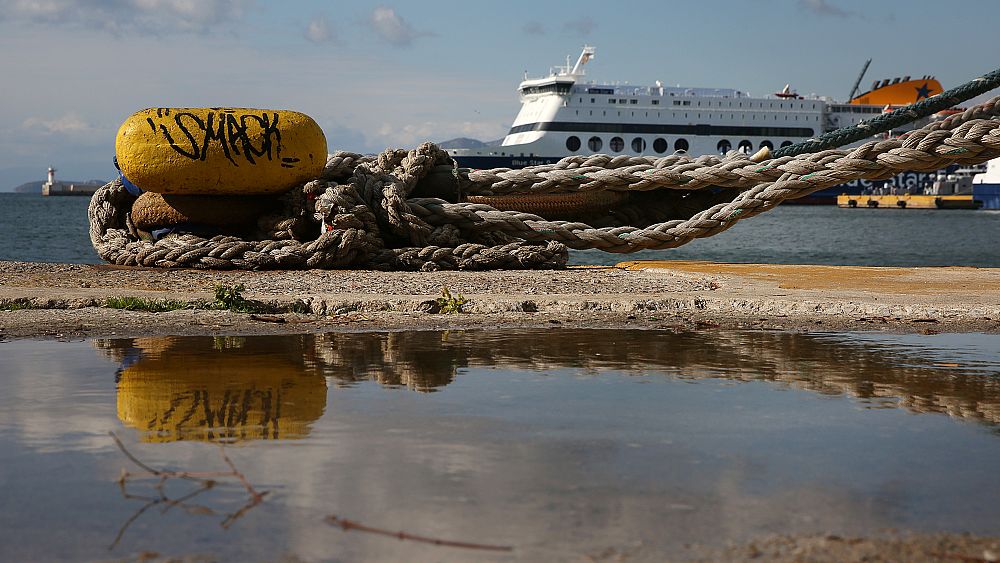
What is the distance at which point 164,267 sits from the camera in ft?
31.4

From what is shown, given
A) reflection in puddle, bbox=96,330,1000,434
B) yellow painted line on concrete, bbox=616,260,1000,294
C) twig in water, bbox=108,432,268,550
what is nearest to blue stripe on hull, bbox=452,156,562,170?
yellow painted line on concrete, bbox=616,260,1000,294

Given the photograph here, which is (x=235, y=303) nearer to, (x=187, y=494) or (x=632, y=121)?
(x=187, y=494)

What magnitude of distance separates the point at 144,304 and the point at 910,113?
8803mm

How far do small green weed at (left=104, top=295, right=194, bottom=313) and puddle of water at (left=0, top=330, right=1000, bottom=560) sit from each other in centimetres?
116

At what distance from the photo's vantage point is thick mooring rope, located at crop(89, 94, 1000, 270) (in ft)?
31.2

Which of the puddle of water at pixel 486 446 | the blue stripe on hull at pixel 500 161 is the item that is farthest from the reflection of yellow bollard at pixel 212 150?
the blue stripe on hull at pixel 500 161

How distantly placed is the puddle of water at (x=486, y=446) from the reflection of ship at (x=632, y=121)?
60.4 meters

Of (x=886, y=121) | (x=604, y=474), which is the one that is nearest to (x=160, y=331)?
(x=604, y=474)

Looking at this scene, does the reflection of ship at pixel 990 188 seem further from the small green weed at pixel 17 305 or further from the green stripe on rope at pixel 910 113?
the small green weed at pixel 17 305

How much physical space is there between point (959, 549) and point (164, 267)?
325 inches

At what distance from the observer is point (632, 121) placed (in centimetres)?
6888

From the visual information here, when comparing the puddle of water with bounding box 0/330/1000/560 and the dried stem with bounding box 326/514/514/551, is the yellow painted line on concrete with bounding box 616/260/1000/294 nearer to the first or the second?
the puddle of water with bounding box 0/330/1000/560

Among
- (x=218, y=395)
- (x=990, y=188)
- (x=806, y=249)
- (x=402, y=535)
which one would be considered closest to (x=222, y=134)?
(x=218, y=395)

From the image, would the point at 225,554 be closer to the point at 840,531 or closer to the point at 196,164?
the point at 840,531
